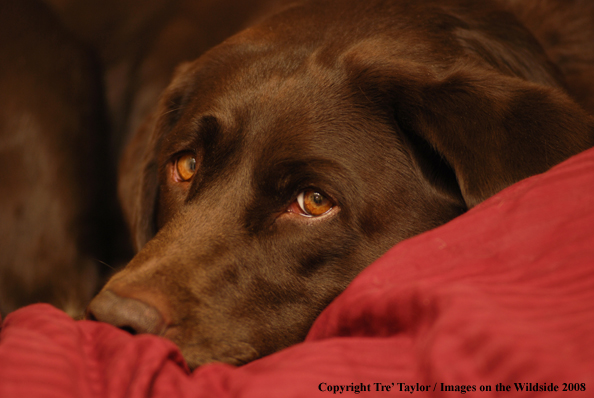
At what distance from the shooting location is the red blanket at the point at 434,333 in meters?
0.73

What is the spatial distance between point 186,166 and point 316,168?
514 millimetres

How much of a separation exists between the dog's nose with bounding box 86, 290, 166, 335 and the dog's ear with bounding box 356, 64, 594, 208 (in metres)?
0.78

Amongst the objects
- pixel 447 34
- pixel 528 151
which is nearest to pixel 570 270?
pixel 528 151

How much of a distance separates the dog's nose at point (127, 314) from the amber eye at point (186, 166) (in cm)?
60

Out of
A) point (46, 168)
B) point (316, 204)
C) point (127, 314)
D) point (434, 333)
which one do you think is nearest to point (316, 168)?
point (316, 204)

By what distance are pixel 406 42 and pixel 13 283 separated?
1723 millimetres

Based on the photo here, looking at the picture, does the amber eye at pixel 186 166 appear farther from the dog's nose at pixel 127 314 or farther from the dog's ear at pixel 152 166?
the dog's nose at pixel 127 314

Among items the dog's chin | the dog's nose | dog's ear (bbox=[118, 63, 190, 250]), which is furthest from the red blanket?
dog's ear (bbox=[118, 63, 190, 250])

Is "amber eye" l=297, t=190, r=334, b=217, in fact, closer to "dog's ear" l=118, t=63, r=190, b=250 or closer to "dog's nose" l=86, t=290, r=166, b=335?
"dog's nose" l=86, t=290, r=166, b=335

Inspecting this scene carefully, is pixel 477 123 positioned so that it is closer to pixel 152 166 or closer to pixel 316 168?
pixel 316 168

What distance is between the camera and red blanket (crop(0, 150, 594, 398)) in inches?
28.8

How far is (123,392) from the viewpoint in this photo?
82 centimetres

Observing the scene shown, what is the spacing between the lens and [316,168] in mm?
1410

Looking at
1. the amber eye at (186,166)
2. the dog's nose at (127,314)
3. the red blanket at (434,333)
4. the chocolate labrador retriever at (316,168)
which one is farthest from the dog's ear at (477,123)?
the dog's nose at (127,314)
